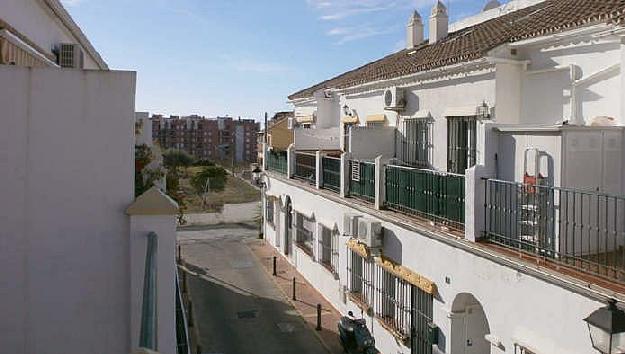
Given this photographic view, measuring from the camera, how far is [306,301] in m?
16.4

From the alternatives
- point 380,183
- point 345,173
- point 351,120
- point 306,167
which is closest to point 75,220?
point 380,183

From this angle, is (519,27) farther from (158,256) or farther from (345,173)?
(158,256)

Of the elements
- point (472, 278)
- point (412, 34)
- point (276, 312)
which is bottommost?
point (276, 312)

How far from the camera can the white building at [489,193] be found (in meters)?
7.16

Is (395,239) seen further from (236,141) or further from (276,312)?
(236,141)

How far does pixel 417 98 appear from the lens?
45.6ft

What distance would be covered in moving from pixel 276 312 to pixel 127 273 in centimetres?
1129

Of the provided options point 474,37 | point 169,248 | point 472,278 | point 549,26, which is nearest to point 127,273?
point 169,248

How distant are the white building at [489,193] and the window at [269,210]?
6705 millimetres

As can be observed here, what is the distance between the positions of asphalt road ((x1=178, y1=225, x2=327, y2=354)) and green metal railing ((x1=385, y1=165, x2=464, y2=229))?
4.21 metres

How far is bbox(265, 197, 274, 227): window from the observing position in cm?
2406

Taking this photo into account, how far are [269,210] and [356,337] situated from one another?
44.2 ft

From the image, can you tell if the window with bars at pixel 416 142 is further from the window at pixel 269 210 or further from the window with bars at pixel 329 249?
the window at pixel 269 210

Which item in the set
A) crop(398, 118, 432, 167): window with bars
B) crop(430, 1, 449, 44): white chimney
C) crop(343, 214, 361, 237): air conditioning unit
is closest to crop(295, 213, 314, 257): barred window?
crop(398, 118, 432, 167): window with bars
